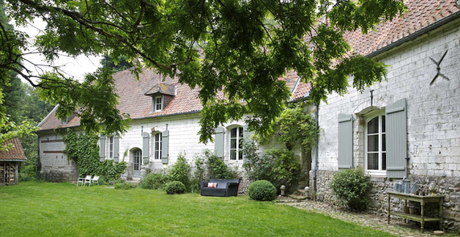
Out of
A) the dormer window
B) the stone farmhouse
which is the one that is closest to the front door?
the dormer window

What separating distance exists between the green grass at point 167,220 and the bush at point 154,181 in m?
4.06

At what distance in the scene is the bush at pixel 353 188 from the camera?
8.33m

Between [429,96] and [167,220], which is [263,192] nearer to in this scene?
[167,220]

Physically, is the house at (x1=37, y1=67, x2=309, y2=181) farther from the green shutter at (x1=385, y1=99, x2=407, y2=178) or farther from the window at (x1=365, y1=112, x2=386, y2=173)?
the green shutter at (x1=385, y1=99, x2=407, y2=178)

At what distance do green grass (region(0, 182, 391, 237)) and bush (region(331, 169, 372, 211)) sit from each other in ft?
3.25

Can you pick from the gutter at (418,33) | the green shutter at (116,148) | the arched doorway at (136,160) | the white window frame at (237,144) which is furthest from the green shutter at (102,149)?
the gutter at (418,33)

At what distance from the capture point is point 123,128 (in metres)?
5.43

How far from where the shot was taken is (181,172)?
47.6 ft

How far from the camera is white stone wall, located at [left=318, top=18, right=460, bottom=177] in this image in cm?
634

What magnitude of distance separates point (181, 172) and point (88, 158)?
26.8 ft

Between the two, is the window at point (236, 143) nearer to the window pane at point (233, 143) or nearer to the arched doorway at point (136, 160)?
the window pane at point (233, 143)

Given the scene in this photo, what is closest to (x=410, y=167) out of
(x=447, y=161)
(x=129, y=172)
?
(x=447, y=161)

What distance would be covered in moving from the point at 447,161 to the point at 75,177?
20.3 metres

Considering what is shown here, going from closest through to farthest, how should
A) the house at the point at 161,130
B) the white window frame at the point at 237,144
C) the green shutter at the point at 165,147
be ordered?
the white window frame at the point at 237,144 < the house at the point at 161,130 < the green shutter at the point at 165,147
